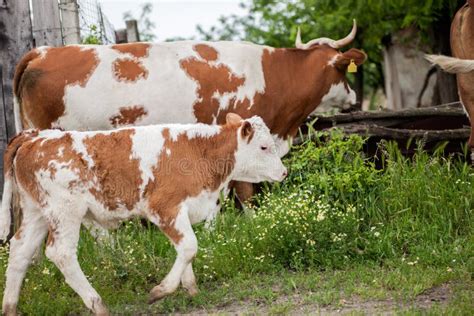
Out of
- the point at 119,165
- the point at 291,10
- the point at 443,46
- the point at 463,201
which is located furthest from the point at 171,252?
the point at 291,10

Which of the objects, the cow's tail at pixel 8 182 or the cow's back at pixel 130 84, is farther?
the cow's back at pixel 130 84

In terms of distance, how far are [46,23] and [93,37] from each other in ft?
4.81

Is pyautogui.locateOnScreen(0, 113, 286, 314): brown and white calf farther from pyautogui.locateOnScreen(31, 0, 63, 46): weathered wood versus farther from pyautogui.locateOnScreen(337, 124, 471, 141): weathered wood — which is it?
pyautogui.locateOnScreen(337, 124, 471, 141): weathered wood

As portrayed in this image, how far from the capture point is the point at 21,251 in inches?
281

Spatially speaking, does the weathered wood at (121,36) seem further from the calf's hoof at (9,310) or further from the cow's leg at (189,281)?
the calf's hoof at (9,310)

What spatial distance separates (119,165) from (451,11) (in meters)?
7.77

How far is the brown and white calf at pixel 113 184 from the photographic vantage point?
22.8 ft

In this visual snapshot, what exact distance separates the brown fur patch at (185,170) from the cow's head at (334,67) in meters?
3.04

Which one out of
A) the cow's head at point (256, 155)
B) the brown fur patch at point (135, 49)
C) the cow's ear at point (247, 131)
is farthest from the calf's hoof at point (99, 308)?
the brown fur patch at point (135, 49)

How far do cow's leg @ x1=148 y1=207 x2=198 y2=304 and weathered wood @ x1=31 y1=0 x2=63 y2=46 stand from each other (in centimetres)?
324

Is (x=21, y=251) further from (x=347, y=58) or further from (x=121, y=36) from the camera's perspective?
(x=121, y=36)

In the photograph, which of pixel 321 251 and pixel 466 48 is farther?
pixel 466 48

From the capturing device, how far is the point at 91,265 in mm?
8094

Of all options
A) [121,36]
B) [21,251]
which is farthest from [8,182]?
[121,36]
